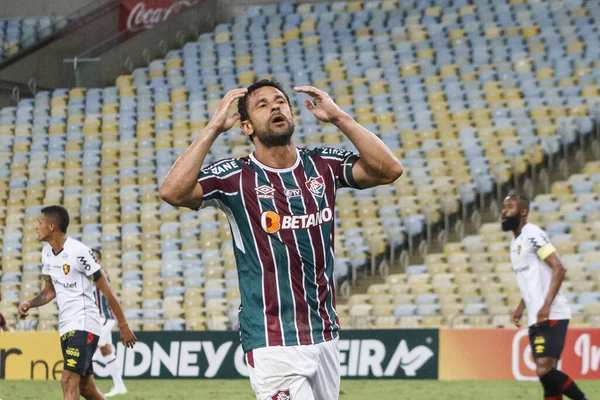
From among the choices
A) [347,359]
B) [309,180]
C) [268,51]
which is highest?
[268,51]

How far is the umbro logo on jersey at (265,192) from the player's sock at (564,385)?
5182 millimetres

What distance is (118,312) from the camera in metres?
9.12

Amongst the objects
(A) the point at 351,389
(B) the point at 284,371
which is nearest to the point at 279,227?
(B) the point at 284,371

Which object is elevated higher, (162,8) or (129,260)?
(162,8)

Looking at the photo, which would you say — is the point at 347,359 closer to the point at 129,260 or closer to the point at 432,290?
the point at 432,290

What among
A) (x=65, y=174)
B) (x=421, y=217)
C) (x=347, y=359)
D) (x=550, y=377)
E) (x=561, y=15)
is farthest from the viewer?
(x=561, y=15)

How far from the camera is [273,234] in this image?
521 cm

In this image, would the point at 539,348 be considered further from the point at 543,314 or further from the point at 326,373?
the point at 326,373

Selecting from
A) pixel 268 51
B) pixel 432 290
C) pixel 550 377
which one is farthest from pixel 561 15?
pixel 550 377

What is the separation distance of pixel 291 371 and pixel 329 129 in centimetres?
1732

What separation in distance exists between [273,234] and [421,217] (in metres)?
14.5

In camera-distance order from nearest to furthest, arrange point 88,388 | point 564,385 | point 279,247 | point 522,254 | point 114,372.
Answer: point 279,247 < point 88,388 < point 564,385 < point 522,254 < point 114,372

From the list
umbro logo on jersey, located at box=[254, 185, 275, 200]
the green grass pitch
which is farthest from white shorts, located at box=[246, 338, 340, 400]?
the green grass pitch

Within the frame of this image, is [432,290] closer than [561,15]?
Yes
